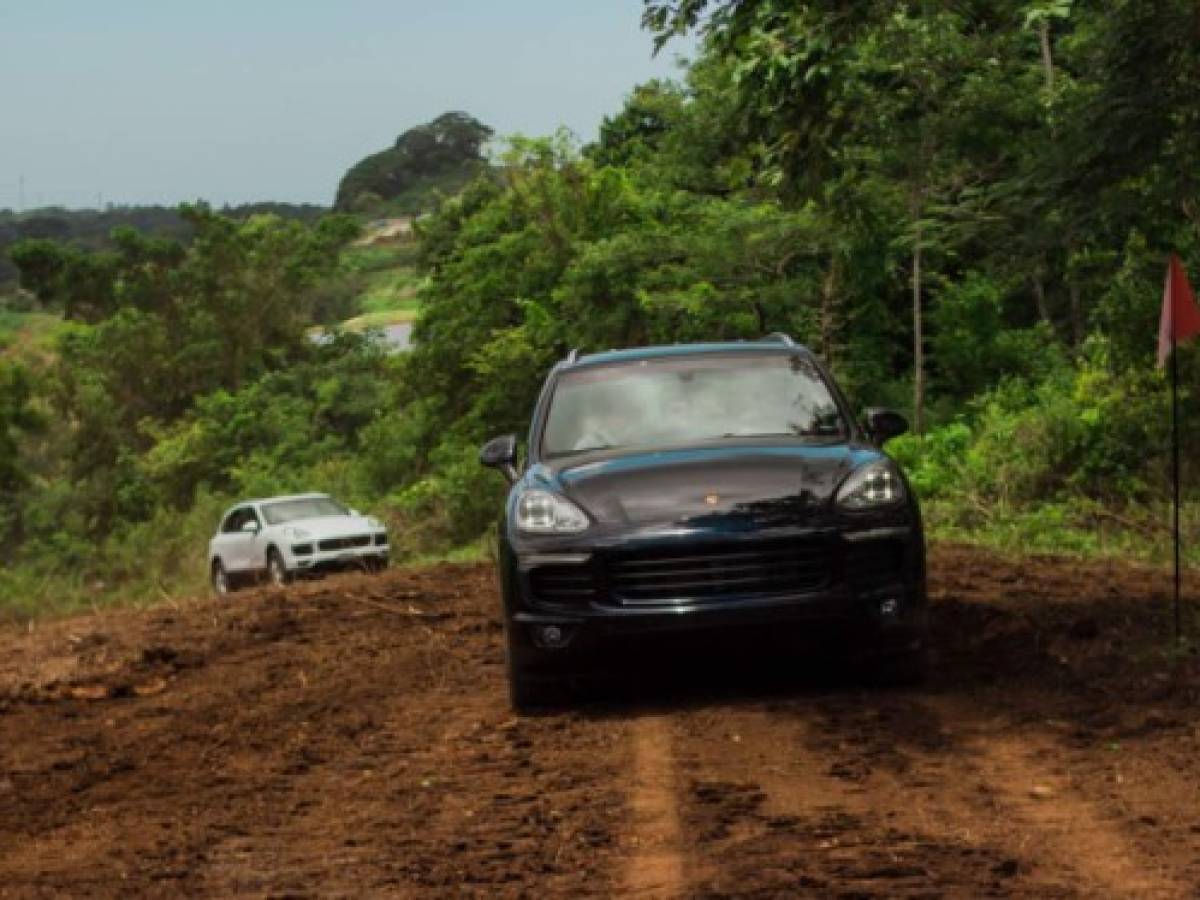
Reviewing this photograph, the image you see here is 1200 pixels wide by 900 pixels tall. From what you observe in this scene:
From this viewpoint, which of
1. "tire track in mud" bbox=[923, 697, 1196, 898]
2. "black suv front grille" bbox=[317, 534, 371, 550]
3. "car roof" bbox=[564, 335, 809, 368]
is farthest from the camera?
"black suv front grille" bbox=[317, 534, 371, 550]

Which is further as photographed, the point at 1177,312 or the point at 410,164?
the point at 410,164

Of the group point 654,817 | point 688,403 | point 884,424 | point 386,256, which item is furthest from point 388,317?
point 654,817

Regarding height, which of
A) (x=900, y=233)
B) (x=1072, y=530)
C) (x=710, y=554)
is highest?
(x=900, y=233)

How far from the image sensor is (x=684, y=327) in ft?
113

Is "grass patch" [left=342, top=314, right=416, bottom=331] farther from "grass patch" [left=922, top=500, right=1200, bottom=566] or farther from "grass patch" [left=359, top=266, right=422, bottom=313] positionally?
"grass patch" [left=922, top=500, right=1200, bottom=566]

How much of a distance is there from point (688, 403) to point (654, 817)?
3.73m

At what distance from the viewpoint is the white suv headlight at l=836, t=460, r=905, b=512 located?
873cm

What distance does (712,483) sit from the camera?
8766mm

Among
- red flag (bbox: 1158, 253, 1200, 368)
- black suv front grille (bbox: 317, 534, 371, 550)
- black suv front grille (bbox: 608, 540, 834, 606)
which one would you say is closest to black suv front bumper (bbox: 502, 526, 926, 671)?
black suv front grille (bbox: 608, 540, 834, 606)

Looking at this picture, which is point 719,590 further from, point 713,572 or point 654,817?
point 654,817

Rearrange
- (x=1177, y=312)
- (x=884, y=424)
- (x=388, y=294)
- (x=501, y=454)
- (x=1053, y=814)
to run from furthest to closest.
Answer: (x=388, y=294), (x=501, y=454), (x=1177, y=312), (x=884, y=424), (x=1053, y=814)

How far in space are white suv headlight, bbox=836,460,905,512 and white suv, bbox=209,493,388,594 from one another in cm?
1889

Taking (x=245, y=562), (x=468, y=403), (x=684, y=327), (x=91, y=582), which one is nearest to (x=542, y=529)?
(x=245, y=562)

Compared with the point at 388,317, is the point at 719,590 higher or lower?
higher
